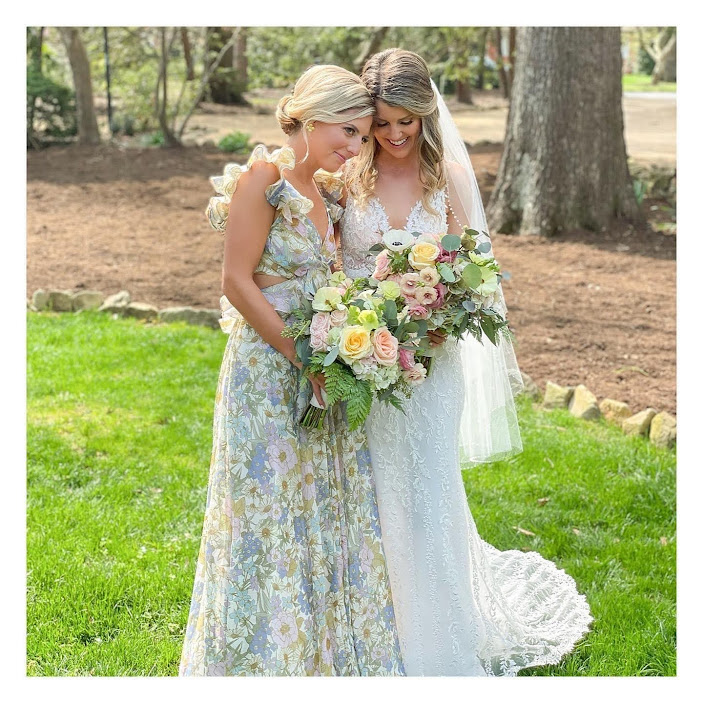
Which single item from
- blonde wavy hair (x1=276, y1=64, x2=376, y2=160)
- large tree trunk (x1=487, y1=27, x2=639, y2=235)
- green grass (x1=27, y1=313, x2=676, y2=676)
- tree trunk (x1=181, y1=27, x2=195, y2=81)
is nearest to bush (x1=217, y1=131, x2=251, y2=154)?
tree trunk (x1=181, y1=27, x2=195, y2=81)

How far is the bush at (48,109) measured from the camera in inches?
522

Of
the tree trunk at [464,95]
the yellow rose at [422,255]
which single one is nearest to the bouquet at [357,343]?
the yellow rose at [422,255]

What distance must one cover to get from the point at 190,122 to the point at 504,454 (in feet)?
43.0

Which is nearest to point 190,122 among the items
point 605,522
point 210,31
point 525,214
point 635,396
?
point 210,31

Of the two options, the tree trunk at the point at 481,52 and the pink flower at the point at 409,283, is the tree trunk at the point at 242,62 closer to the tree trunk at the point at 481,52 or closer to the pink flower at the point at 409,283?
the tree trunk at the point at 481,52

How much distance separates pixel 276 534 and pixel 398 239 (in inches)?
44.2

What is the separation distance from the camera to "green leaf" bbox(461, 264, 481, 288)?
3.02 m

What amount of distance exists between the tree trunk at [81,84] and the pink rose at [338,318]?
11.4 metres

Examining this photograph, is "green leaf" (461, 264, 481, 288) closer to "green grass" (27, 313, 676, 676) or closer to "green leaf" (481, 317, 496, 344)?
"green leaf" (481, 317, 496, 344)

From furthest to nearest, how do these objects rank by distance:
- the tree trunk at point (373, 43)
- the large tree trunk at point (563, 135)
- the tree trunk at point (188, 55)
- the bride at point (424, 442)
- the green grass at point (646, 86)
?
the green grass at point (646, 86)
the tree trunk at point (373, 43)
the tree trunk at point (188, 55)
the large tree trunk at point (563, 135)
the bride at point (424, 442)

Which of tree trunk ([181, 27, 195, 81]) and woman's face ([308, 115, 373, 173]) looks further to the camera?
tree trunk ([181, 27, 195, 81])

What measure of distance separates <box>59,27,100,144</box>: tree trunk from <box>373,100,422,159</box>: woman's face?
35.8 feet

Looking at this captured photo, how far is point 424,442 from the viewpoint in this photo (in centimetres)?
333

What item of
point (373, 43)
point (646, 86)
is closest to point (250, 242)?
point (373, 43)
